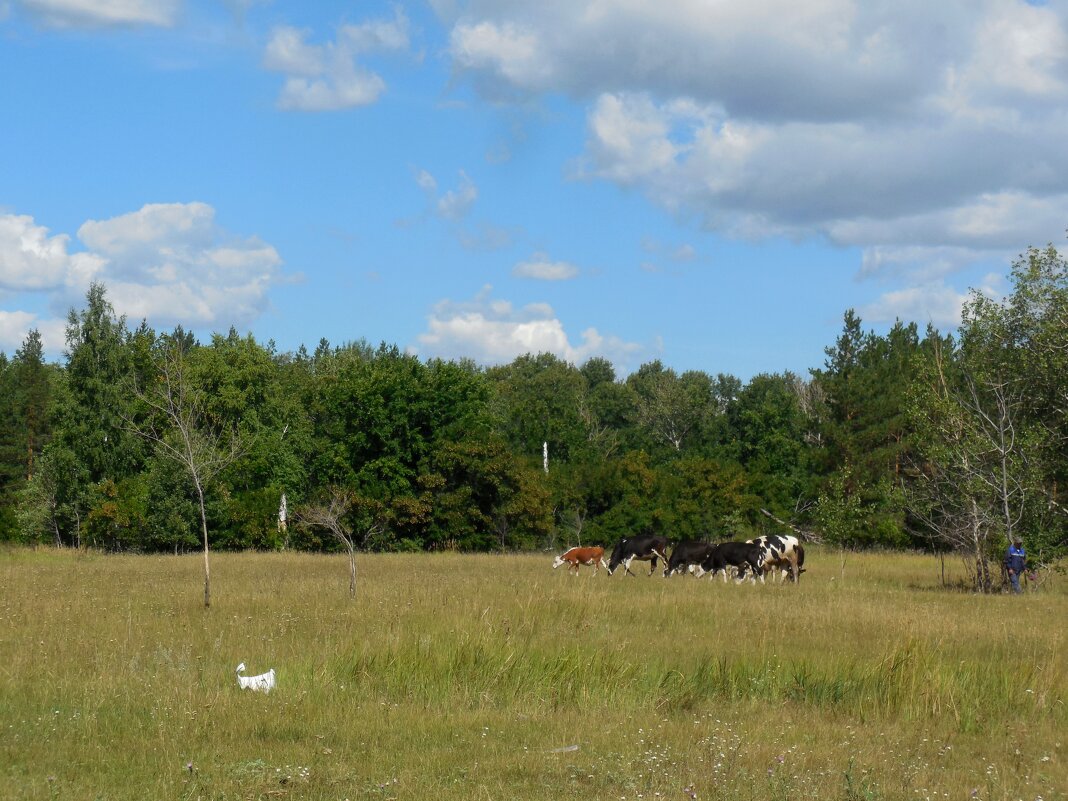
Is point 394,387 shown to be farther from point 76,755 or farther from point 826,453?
point 76,755

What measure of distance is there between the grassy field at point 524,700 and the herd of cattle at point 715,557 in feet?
33.7

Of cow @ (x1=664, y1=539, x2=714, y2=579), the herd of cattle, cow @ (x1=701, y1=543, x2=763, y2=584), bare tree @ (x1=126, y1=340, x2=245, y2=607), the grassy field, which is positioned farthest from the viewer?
cow @ (x1=664, y1=539, x2=714, y2=579)

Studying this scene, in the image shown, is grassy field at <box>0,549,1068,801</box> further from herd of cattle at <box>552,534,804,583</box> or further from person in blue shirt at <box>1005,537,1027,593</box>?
herd of cattle at <box>552,534,804,583</box>

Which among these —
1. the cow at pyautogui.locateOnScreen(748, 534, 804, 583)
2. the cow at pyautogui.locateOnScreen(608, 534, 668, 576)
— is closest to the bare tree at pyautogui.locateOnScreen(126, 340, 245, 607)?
the cow at pyautogui.locateOnScreen(608, 534, 668, 576)

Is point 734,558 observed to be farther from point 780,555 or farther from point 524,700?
point 524,700

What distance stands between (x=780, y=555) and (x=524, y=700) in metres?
20.6

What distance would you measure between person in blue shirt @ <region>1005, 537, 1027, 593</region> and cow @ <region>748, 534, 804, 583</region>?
19.1 ft

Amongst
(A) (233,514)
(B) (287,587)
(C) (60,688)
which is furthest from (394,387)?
(C) (60,688)

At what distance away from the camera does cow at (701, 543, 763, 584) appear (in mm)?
30391

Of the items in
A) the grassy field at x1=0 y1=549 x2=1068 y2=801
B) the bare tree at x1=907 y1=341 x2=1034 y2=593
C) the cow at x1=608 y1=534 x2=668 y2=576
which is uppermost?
the bare tree at x1=907 y1=341 x2=1034 y2=593

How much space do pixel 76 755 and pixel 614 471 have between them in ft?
157

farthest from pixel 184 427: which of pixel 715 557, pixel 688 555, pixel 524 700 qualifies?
pixel 715 557

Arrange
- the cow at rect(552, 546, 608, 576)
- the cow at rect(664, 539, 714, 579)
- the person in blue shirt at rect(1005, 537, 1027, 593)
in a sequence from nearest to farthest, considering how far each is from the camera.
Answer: the person in blue shirt at rect(1005, 537, 1027, 593) < the cow at rect(664, 539, 714, 579) < the cow at rect(552, 546, 608, 576)

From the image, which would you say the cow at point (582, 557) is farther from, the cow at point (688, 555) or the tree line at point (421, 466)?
the tree line at point (421, 466)
